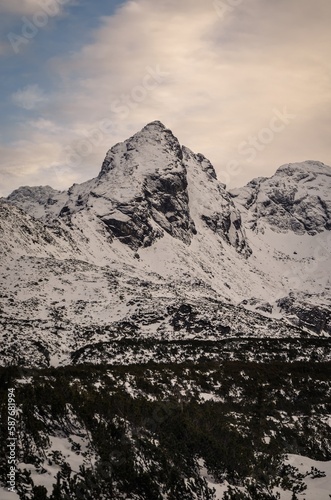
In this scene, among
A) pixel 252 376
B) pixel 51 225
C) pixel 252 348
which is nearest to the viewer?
pixel 252 376

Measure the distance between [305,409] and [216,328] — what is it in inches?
2075

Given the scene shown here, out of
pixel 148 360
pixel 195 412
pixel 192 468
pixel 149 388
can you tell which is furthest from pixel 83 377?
pixel 148 360

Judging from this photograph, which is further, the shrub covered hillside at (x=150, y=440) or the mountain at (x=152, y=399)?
the mountain at (x=152, y=399)

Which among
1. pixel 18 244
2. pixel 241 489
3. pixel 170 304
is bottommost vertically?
pixel 241 489

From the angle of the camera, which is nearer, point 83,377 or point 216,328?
point 83,377

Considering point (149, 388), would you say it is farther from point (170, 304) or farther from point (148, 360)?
point (170, 304)

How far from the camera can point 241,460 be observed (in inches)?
1359

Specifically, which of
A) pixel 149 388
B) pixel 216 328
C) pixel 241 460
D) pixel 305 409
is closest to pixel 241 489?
pixel 241 460

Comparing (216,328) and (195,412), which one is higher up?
(216,328)

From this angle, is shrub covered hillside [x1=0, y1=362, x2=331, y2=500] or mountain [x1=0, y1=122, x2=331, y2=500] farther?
mountain [x1=0, y1=122, x2=331, y2=500]

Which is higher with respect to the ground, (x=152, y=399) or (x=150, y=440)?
(x=152, y=399)

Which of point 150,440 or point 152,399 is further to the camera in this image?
point 152,399

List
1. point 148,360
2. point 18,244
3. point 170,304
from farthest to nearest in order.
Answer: point 18,244
point 170,304
point 148,360

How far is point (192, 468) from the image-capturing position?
1276 inches
